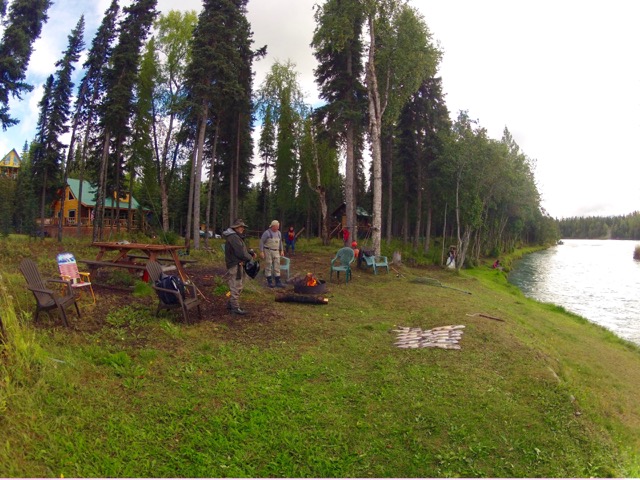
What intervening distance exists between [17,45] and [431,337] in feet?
62.0

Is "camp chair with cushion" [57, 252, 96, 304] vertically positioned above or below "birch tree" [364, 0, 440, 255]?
below

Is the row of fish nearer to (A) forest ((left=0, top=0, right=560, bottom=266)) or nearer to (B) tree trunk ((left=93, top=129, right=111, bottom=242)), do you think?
(A) forest ((left=0, top=0, right=560, bottom=266))

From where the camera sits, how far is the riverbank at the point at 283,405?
125 inches

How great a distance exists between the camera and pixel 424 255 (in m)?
27.8

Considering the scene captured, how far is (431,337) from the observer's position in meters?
6.67

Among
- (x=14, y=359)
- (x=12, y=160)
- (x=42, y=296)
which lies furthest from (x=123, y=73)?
(x=12, y=160)

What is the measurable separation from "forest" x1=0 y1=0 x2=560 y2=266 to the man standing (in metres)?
6.04

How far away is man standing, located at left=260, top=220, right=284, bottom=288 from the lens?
986 centimetres

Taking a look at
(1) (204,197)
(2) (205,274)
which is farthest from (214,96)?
(1) (204,197)

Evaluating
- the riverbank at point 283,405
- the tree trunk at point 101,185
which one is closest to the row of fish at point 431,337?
the riverbank at point 283,405

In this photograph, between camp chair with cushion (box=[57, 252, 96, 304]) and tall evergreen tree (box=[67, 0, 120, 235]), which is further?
tall evergreen tree (box=[67, 0, 120, 235])

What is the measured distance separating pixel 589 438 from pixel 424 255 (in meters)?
24.4

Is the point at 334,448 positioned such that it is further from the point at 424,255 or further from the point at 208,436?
the point at 424,255

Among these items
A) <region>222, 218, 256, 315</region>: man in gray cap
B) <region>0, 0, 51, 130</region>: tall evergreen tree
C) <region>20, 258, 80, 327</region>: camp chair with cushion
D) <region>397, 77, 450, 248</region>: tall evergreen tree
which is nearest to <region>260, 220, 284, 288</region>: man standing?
<region>222, 218, 256, 315</region>: man in gray cap
